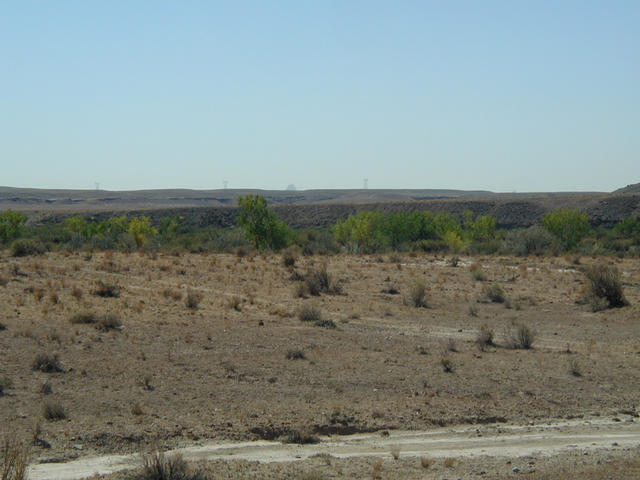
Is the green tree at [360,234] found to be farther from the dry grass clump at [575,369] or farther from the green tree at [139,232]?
the dry grass clump at [575,369]

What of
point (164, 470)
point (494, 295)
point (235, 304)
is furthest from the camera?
point (494, 295)

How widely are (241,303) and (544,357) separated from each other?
1159 cm

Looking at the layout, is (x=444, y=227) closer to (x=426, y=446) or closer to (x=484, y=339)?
(x=484, y=339)

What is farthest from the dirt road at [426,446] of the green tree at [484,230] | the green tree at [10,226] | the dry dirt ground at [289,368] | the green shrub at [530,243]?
the green tree at [484,230]

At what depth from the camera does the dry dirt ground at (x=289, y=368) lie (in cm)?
1275

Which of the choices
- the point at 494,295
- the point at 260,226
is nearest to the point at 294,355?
the point at 494,295

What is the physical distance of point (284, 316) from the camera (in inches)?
992

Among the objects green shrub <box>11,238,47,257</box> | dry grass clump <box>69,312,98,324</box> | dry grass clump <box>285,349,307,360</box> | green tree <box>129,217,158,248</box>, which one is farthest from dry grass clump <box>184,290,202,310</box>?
green tree <box>129,217,158,248</box>

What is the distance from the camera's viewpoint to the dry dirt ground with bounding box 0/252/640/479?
1275cm

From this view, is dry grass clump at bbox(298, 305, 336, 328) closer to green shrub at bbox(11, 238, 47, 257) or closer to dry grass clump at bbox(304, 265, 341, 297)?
dry grass clump at bbox(304, 265, 341, 297)

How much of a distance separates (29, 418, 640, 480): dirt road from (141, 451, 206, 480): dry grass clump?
0.79 meters

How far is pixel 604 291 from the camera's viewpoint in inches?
1184

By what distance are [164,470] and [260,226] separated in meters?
47.7

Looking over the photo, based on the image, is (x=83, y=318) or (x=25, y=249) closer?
(x=83, y=318)
